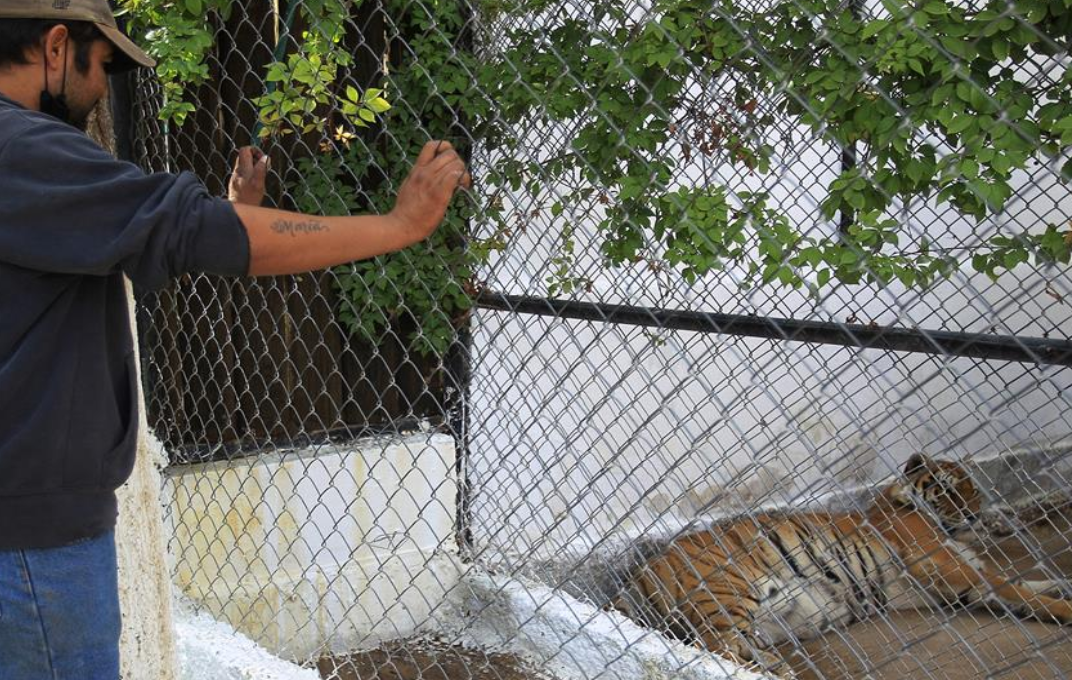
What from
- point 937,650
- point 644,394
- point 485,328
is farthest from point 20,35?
point 937,650

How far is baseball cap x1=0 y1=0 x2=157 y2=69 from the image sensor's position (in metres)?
1.92

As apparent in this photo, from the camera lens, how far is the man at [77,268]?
1.70 m

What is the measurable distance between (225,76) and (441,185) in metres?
2.24

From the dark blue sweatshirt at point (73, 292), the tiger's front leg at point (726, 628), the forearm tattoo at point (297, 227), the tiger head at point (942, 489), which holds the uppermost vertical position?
the forearm tattoo at point (297, 227)

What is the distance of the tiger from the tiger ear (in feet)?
0.03

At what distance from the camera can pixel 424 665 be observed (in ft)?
13.5

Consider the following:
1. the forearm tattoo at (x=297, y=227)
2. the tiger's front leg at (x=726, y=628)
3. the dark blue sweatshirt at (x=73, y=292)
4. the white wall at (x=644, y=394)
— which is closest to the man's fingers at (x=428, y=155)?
the forearm tattoo at (x=297, y=227)

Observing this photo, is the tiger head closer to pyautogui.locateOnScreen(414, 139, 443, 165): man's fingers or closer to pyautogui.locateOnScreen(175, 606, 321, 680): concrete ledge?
pyautogui.locateOnScreen(175, 606, 321, 680): concrete ledge

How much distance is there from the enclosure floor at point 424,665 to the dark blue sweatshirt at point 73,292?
2188 millimetres

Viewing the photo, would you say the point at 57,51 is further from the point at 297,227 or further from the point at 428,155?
the point at 428,155

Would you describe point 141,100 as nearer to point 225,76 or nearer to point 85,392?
point 225,76

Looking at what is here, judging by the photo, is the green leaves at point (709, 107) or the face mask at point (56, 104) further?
the green leaves at point (709, 107)

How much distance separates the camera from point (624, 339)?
3.28m

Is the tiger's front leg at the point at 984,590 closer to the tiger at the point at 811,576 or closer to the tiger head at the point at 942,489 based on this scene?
the tiger at the point at 811,576
